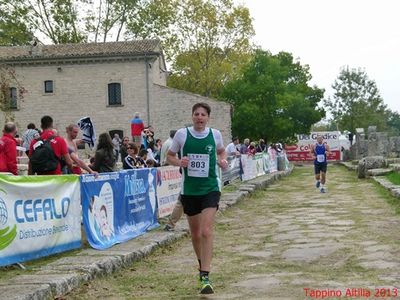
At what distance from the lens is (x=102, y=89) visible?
4312 centimetres

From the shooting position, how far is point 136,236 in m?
9.86

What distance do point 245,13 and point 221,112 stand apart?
477 inches

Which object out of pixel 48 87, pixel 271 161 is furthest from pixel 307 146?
pixel 271 161

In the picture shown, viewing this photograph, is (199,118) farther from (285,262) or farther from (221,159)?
(285,262)

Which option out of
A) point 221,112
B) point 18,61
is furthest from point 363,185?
point 18,61

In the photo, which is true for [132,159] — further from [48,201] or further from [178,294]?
[178,294]

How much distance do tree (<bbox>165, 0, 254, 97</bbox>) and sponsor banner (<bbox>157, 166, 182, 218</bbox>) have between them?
126ft

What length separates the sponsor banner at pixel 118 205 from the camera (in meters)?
8.55

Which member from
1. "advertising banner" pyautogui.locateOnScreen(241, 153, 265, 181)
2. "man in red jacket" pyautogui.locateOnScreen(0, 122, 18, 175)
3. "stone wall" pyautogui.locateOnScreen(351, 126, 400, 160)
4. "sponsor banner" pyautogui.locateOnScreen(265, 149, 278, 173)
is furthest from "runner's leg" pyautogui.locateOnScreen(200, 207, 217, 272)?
"stone wall" pyautogui.locateOnScreen(351, 126, 400, 160)

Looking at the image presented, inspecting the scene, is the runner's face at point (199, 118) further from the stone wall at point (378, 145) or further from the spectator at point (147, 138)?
the stone wall at point (378, 145)

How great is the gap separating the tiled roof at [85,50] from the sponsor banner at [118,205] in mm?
31877

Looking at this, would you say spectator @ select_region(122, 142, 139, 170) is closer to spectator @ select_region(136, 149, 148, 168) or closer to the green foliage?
spectator @ select_region(136, 149, 148, 168)

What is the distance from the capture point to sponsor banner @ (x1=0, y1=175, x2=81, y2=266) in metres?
6.67

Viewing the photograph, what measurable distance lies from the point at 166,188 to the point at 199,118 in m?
5.86
